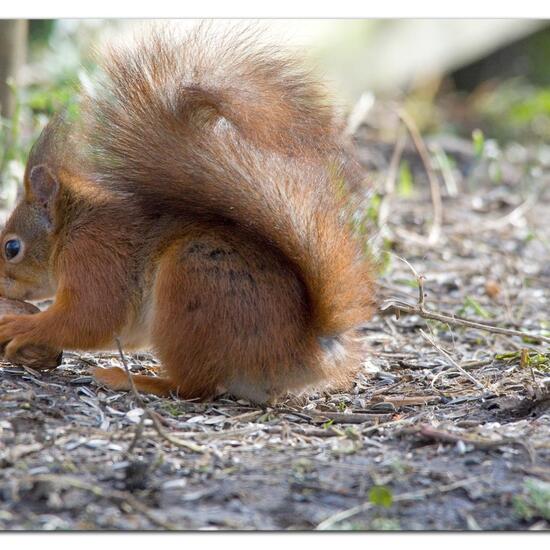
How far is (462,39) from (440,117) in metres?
2.07

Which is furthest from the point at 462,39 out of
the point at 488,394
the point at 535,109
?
the point at 488,394

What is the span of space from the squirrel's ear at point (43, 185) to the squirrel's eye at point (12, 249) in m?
0.19

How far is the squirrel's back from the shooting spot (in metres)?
3.33

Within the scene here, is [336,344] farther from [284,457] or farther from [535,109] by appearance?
[535,109]

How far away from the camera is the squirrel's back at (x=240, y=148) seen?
131 inches

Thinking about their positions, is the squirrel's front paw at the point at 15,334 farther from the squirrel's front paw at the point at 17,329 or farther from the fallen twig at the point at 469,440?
the fallen twig at the point at 469,440

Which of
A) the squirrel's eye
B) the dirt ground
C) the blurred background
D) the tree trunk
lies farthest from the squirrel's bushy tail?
the tree trunk

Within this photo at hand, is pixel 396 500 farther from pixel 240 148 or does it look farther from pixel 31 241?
pixel 31 241

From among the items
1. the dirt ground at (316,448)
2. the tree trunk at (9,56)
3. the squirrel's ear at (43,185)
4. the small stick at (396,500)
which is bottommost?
the small stick at (396,500)

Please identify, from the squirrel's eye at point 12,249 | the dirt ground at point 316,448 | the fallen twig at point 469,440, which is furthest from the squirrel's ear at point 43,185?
the fallen twig at point 469,440

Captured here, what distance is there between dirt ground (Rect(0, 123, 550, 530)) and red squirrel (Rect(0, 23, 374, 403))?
197 mm

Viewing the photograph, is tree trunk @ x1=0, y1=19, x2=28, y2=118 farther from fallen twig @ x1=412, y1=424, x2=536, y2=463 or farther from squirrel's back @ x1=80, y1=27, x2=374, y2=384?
fallen twig @ x1=412, y1=424, x2=536, y2=463

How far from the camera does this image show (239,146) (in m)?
3.36

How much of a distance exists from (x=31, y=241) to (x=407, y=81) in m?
7.61
